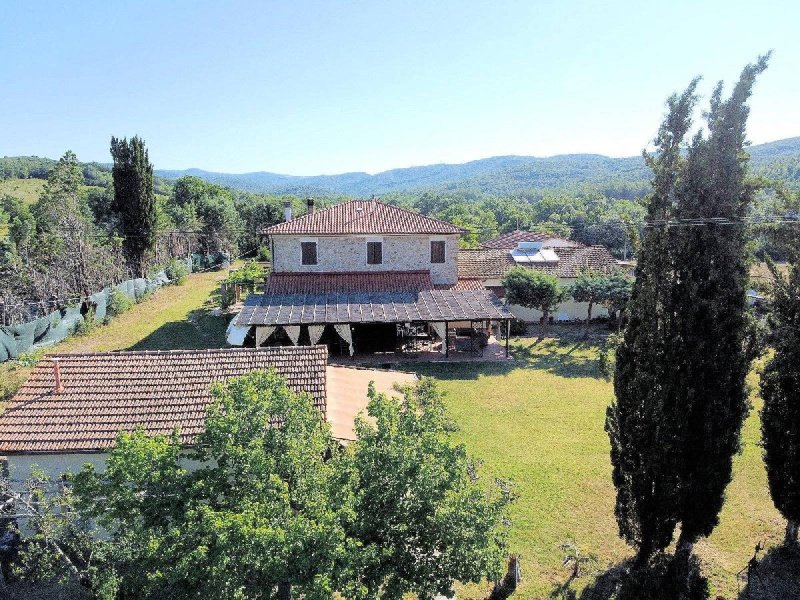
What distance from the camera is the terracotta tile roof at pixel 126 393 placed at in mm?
11703

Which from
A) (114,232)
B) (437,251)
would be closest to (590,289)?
(437,251)

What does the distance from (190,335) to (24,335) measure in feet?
25.3

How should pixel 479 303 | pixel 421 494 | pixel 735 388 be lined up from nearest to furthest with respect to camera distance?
pixel 421 494 → pixel 735 388 → pixel 479 303

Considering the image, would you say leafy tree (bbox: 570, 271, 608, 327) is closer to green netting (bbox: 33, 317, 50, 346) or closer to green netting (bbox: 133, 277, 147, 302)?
green netting (bbox: 33, 317, 50, 346)

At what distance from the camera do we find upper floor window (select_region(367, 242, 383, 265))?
99.5 ft

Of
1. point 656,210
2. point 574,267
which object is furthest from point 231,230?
point 656,210

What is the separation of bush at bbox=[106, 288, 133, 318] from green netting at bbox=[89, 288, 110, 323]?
439 mm

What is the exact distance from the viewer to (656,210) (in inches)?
444

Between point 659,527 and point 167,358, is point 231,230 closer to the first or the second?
point 167,358

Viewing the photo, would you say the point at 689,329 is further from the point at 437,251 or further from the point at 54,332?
the point at 54,332

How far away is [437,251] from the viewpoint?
3092cm

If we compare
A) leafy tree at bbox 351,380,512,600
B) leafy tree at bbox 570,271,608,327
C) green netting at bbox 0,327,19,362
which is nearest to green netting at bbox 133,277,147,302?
green netting at bbox 0,327,19,362

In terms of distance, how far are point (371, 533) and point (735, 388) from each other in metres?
8.38

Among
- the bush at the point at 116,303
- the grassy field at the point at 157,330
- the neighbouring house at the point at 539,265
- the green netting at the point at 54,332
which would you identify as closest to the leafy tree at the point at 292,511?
the grassy field at the point at 157,330
